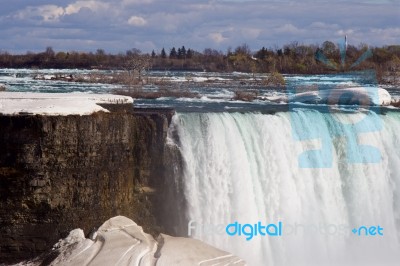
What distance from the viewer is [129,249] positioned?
15359mm

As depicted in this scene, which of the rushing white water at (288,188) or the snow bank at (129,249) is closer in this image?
the snow bank at (129,249)

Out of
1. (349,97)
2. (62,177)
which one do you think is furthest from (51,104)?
(349,97)

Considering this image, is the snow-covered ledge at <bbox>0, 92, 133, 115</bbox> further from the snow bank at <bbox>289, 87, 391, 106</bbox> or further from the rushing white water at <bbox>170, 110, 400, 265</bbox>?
the snow bank at <bbox>289, 87, 391, 106</bbox>

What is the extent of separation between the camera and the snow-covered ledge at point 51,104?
16016 mm

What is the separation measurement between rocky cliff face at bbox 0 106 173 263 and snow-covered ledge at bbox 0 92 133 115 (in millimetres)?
193

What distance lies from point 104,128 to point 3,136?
2012mm

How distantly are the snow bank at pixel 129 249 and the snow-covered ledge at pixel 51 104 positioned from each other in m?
2.28

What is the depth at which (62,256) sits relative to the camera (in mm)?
15484

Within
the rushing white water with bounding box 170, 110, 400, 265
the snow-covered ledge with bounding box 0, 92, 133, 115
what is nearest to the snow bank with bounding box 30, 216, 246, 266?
the rushing white water with bounding box 170, 110, 400, 265

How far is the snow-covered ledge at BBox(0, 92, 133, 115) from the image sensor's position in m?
16.0
